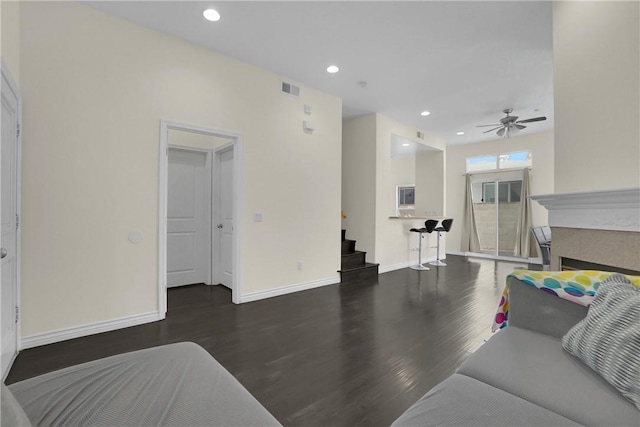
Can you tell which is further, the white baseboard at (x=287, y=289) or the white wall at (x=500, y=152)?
the white wall at (x=500, y=152)

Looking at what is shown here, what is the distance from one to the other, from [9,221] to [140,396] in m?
2.15

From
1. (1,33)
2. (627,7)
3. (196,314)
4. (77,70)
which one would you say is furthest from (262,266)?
(627,7)

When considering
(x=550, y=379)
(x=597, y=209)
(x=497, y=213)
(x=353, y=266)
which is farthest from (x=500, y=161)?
(x=550, y=379)

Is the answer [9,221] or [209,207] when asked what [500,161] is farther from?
[9,221]

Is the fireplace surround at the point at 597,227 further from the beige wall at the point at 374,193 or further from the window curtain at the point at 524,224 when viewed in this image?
the window curtain at the point at 524,224

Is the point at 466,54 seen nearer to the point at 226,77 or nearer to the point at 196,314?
the point at 226,77

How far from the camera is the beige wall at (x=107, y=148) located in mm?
2523

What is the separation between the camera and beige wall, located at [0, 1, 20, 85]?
2.11 meters

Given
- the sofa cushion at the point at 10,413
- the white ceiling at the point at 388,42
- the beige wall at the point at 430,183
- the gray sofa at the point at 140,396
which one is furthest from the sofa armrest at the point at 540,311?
the beige wall at the point at 430,183

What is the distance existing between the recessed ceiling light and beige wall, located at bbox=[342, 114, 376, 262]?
3436 millimetres

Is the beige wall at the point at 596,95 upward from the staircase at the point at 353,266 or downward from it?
upward

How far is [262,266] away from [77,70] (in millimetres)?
2830

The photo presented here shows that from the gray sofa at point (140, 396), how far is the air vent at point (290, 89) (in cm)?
378

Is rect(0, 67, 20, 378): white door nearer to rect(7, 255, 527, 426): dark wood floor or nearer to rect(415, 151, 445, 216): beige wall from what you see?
rect(7, 255, 527, 426): dark wood floor
